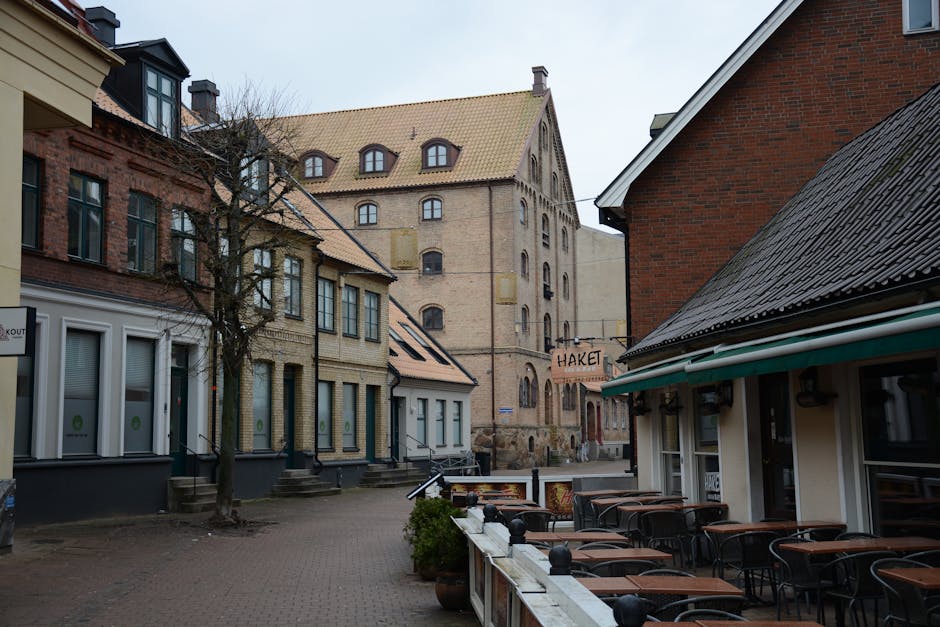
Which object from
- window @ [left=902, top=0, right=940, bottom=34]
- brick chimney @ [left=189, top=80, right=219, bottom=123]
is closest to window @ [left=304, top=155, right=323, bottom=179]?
brick chimney @ [left=189, top=80, right=219, bottom=123]

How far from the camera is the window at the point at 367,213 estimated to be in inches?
1964

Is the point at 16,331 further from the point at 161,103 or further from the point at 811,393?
the point at 161,103

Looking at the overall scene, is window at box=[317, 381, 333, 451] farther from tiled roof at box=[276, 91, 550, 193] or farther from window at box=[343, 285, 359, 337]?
tiled roof at box=[276, 91, 550, 193]

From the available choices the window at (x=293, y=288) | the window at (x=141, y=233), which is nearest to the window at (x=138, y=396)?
the window at (x=141, y=233)

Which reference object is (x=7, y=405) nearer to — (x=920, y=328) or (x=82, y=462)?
(x=82, y=462)

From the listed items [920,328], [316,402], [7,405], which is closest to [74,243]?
[7,405]

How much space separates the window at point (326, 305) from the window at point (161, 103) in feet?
25.8

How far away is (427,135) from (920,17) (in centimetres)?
3591

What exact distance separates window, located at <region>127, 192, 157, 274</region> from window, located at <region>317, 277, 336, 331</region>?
8219 mm

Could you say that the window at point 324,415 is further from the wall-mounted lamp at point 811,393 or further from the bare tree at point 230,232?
the wall-mounted lamp at point 811,393

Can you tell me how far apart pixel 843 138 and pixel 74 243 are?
13.6 meters

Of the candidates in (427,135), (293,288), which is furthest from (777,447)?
(427,135)

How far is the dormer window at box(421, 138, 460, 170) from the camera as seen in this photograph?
49.4 metres

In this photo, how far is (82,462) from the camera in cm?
1933
